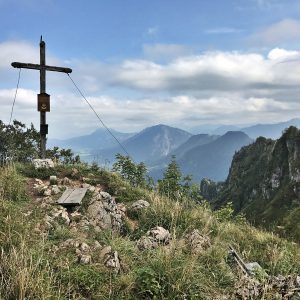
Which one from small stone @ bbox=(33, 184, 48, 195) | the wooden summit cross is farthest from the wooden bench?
the wooden summit cross

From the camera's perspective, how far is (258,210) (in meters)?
185

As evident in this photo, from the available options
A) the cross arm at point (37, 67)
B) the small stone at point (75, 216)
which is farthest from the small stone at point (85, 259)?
the cross arm at point (37, 67)

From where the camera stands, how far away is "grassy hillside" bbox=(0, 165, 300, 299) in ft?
20.9

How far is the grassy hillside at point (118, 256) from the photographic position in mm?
6375

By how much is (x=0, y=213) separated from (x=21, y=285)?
2685mm

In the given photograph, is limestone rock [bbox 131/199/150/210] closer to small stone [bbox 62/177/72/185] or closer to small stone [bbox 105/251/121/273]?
small stone [bbox 62/177/72/185]

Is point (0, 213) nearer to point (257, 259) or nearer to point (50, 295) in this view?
point (50, 295)

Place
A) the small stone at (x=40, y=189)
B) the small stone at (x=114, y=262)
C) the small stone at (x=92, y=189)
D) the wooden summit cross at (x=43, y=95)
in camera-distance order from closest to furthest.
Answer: the small stone at (x=114, y=262) → the small stone at (x=40, y=189) → the small stone at (x=92, y=189) → the wooden summit cross at (x=43, y=95)

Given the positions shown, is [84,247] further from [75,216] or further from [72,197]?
[72,197]

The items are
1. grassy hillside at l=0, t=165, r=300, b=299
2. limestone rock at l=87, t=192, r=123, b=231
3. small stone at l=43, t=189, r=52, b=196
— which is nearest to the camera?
grassy hillside at l=0, t=165, r=300, b=299

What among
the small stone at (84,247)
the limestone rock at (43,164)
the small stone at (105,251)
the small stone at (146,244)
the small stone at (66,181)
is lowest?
the small stone at (146,244)

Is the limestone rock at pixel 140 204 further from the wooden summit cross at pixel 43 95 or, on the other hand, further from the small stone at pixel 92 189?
the wooden summit cross at pixel 43 95

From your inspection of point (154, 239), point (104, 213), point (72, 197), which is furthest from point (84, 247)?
point (72, 197)

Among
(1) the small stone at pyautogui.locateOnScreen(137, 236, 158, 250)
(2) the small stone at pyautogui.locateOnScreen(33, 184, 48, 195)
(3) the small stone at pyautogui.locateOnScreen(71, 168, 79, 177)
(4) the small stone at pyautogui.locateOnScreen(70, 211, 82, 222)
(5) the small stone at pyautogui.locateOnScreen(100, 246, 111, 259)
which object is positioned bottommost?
(1) the small stone at pyautogui.locateOnScreen(137, 236, 158, 250)
